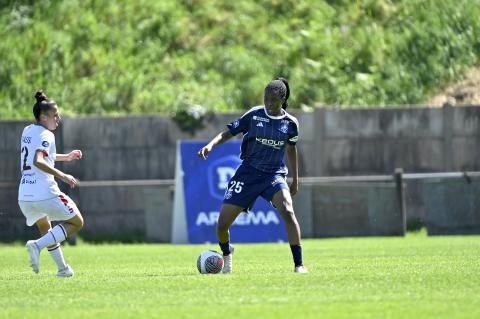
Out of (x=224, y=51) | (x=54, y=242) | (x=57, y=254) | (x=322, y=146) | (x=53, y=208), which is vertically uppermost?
(x=224, y=51)

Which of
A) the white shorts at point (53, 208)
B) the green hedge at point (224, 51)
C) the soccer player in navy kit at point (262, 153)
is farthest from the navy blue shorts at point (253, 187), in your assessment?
the green hedge at point (224, 51)

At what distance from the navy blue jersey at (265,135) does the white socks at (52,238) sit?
2149 mm

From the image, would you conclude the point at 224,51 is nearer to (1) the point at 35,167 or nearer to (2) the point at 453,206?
(2) the point at 453,206

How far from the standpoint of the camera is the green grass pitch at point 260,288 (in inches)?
372

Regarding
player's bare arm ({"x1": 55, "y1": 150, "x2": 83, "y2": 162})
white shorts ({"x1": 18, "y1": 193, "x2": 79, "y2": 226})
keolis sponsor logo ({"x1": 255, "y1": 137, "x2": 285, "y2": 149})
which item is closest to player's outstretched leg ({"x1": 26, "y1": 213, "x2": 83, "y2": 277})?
white shorts ({"x1": 18, "y1": 193, "x2": 79, "y2": 226})

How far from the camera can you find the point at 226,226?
13.3 metres

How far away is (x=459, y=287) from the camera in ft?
36.0

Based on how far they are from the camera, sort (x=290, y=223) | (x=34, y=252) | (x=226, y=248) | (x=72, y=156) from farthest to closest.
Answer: (x=72, y=156), (x=226, y=248), (x=34, y=252), (x=290, y=223)

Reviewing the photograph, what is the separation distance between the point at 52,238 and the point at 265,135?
2.56 metres

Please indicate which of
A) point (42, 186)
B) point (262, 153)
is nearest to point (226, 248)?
point (262, 153)

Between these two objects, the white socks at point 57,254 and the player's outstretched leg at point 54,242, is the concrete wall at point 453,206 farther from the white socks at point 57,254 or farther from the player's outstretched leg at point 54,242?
the white socks at point 57,254

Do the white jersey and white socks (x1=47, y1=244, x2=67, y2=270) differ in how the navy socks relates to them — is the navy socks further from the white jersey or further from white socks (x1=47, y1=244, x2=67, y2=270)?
the white jersey

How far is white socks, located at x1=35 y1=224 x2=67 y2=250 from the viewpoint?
1309 cm

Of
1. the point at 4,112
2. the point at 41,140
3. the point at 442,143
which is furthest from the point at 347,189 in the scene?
the point at 41,140
